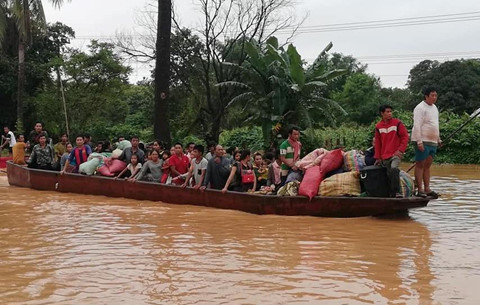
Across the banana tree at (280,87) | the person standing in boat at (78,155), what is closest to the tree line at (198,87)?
the banana tree at (280,87)

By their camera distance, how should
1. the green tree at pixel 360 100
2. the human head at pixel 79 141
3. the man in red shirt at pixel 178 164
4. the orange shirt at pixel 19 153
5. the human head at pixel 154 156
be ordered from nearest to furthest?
1. the man in red shirt at pixel 178 164
2. the human head at pixel 154 156
3. the human head at pixel 79 141
4. the orange shirt at pixel 19 153
5. the green tree at pixel 360 100

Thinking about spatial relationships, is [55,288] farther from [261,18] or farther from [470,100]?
[470,100]

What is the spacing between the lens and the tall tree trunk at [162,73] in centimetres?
1452

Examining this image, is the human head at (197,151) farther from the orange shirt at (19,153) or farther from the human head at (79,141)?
the orange shirt at (19,153)

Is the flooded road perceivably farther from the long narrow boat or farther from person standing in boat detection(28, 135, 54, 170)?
person standing in boat detection(28, 135, 54, 170)

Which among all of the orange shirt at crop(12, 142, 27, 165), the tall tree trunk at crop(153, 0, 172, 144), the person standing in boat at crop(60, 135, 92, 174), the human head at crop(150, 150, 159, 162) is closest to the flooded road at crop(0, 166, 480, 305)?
the human head at crop(150, 150, 159, 162)

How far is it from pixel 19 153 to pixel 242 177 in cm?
767

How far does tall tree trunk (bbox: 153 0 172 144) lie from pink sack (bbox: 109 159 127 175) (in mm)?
2765

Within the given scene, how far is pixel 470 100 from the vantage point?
36.7 meters

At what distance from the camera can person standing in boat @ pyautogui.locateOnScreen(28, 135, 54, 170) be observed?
1353 centimetres

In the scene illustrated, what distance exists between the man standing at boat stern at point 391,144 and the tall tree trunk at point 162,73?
739cm

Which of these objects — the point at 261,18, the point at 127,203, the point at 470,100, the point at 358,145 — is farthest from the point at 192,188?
the point at 470,100

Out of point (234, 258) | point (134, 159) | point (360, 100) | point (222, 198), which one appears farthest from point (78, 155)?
point (360, 100)

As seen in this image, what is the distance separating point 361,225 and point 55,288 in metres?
4.28
